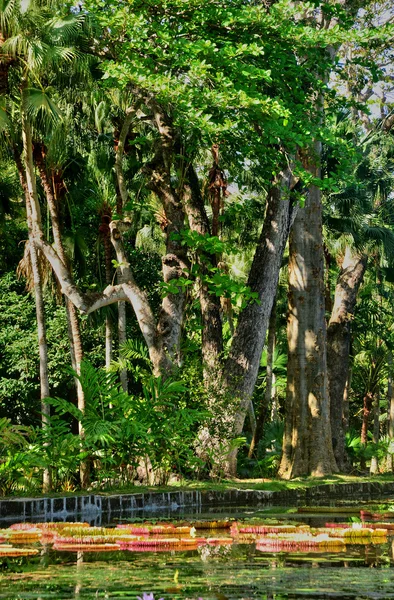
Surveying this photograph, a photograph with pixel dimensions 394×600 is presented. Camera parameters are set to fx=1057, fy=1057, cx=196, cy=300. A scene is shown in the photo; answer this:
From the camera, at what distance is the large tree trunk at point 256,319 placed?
17.5 metres

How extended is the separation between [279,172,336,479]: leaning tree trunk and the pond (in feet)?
36.6

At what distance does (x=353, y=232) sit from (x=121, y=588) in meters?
22.0

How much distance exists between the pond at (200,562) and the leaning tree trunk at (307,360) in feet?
36.6

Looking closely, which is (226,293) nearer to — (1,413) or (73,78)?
(73,78)

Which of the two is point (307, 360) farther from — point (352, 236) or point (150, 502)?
point (150, 502)

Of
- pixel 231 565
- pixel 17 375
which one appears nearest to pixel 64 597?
pixel 231 565

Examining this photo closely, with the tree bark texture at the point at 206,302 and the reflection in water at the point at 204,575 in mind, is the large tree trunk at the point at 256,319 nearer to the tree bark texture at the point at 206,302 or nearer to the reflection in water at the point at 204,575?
the tree bark texture at the point at 206,302

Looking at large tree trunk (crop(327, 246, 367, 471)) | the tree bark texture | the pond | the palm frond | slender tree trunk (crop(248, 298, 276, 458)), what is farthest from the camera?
slender tree trunk (crop(248, 298, 276, 458))

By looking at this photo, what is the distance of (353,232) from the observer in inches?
1039

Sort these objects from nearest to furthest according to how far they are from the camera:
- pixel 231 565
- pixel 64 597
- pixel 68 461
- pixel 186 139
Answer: pixel 64 597 < pixel 231 565 < pixel 68 461 < pixel 186 139

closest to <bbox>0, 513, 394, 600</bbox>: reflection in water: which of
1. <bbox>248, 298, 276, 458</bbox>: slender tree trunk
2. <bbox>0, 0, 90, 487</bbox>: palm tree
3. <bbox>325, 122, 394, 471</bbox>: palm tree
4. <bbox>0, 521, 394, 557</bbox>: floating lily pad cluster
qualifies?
<bbox>0, 521, 394, 557</bbox>: floating lily pad cluster

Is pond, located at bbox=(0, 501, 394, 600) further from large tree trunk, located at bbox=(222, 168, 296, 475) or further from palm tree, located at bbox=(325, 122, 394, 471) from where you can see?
palm tree, located at bbox=(325, 122, 394, 471)

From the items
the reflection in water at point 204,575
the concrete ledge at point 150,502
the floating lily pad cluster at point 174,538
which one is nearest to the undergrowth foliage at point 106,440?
the concrete ledge at point 150,502

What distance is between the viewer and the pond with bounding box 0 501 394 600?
4871mm
